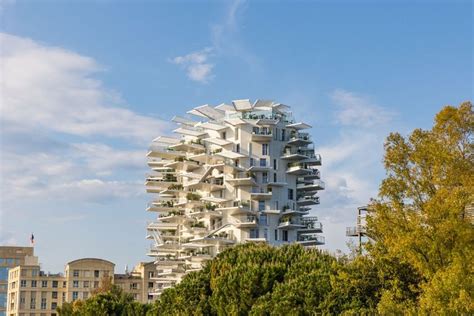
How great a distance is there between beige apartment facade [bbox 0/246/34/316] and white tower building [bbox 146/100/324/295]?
272 feet

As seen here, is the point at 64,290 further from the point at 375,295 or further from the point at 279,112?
the point at 375,295

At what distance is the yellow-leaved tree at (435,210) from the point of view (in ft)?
94.0

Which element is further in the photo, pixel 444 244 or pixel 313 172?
pixel 313 172

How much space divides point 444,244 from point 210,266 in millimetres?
29727

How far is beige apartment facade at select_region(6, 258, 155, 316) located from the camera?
15038 cm

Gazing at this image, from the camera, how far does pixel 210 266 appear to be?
187 feet

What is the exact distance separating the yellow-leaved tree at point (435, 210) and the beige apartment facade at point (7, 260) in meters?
159

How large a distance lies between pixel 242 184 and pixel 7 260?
10244 cm

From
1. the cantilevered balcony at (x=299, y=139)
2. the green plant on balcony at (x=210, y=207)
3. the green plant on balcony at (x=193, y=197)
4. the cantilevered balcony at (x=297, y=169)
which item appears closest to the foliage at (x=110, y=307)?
the green plant on balcony at (x=210, y=207)

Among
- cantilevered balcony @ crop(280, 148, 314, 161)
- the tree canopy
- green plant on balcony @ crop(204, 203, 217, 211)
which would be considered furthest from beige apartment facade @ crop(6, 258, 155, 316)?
the tree canopy

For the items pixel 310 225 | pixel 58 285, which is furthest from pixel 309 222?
pixel 58 285

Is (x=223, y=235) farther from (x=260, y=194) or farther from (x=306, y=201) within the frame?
(x=306, y=201)

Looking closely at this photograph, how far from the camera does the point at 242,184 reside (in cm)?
10106

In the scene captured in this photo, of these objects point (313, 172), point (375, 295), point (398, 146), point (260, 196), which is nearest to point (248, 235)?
point (260, 196)
